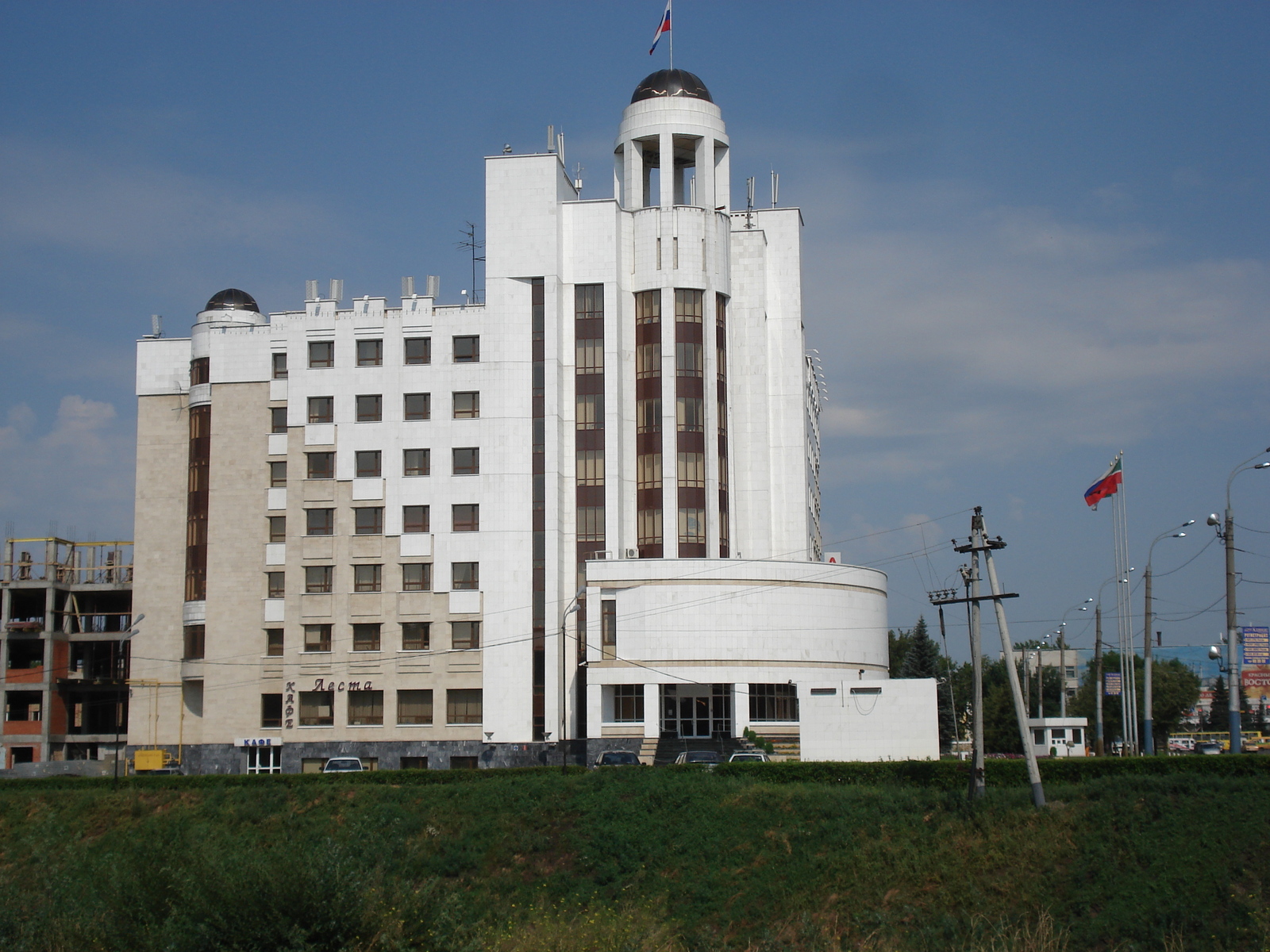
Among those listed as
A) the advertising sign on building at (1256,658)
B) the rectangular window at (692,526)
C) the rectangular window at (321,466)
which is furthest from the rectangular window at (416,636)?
the advertising sign on building at (1256,658)

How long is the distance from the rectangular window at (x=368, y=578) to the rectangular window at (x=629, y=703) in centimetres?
1661

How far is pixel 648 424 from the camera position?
76562 millimetres

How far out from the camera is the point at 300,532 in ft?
246

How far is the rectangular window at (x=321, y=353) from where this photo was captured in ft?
250

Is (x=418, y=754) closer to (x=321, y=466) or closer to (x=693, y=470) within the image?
(x=321, y=466)

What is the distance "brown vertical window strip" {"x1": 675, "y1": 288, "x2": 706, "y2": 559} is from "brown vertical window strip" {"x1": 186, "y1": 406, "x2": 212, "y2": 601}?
1147 inches

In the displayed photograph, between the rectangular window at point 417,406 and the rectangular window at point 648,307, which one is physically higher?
the rectangular window at point 648,307

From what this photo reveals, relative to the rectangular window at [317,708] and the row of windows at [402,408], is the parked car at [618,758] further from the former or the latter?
the row of windows at [402,408]

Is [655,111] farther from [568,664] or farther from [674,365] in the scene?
[568,664]

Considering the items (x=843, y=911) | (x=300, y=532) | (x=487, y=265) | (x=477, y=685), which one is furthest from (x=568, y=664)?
(x=843, y=911)

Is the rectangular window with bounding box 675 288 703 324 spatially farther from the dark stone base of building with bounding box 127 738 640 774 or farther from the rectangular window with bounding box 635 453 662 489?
the dark stone base of building with bounding box 127 738 640 774

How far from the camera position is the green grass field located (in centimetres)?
2600

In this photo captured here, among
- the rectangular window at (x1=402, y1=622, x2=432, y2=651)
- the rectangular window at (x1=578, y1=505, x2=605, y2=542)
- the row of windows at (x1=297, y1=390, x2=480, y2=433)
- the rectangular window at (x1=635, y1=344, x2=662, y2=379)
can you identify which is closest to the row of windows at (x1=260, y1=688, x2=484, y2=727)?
the rectangular window at (x1=402, y1=622, x2=432, y2=651)

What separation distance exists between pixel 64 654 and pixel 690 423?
159 ft
